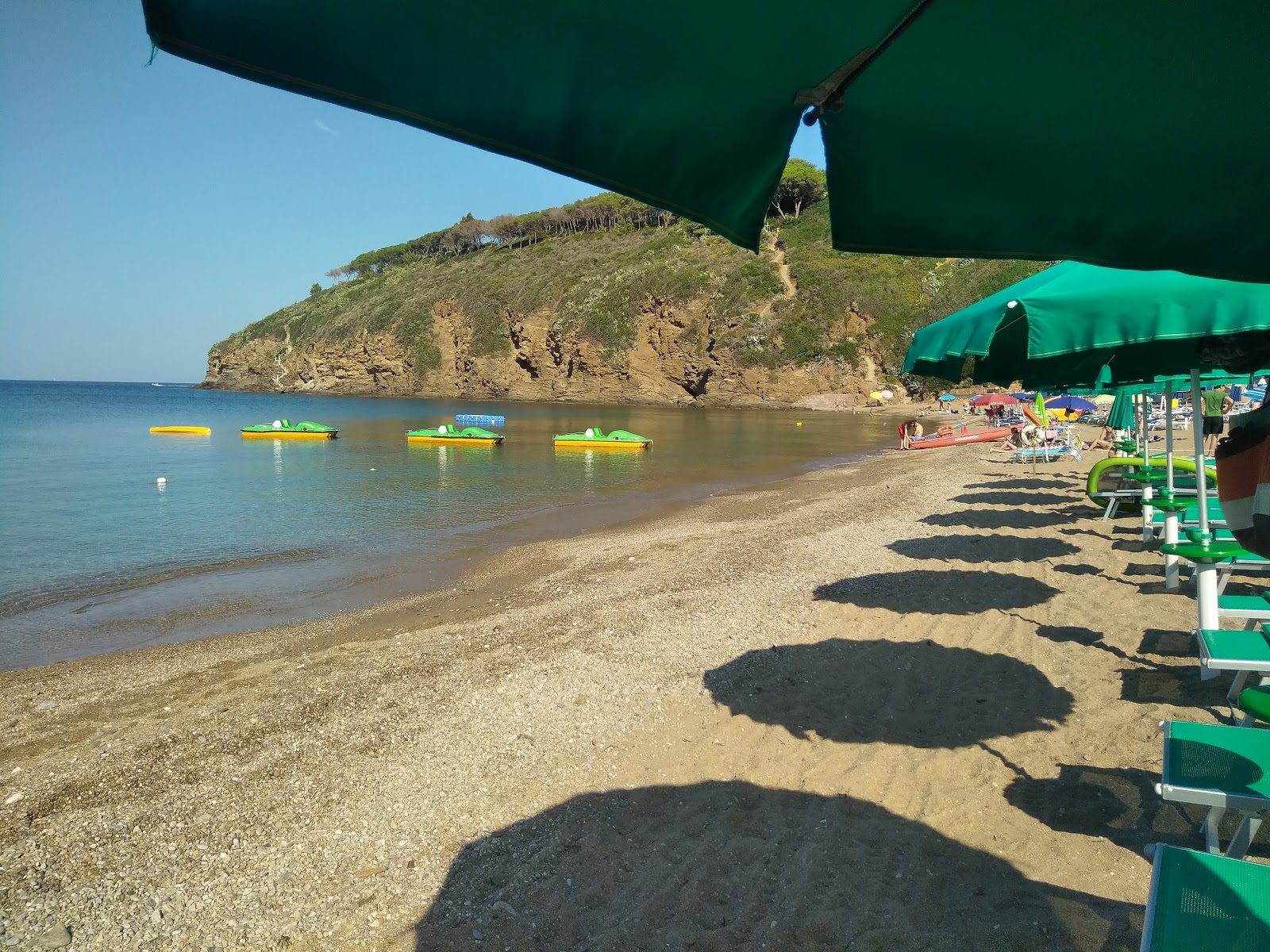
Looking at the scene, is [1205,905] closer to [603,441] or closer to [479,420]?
[603,441]

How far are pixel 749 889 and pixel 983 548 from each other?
7.29m

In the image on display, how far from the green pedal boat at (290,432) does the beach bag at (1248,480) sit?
120ft

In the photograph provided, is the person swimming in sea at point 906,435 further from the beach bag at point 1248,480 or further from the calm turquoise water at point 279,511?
the beach bag at point 1248,480

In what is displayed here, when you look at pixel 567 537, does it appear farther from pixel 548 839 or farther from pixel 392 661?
pixel 548 839

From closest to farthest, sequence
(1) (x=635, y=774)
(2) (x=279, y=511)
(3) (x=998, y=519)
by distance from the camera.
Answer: (1) (x=635, y=774) → (3) (x=998, y=519) → (2) (x=279, y=511)

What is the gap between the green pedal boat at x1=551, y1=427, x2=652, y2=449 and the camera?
29.1m

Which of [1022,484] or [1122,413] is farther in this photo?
[1022,484]

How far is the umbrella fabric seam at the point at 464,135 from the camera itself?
1176mm

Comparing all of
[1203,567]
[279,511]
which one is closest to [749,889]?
[1203,567]

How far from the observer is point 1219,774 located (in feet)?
8.57

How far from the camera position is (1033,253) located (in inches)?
69.1

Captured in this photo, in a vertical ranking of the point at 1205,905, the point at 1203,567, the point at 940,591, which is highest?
the point at 1203,567

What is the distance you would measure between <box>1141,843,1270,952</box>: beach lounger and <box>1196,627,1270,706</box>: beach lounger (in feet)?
5.62

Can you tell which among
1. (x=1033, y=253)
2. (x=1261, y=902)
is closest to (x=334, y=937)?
(x=1261, y=902)
